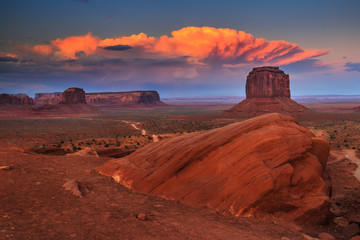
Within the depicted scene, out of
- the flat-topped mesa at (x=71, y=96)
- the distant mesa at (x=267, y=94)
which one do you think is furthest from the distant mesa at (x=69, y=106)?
the distant mesa at (x=267, y=94)

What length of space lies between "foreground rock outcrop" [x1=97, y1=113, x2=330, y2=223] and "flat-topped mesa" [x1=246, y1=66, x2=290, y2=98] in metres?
103

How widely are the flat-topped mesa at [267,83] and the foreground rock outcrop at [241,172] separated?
103 metres

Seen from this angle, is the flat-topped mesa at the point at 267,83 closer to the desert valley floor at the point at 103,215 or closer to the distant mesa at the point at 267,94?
the distant mesa at the point at 267,94

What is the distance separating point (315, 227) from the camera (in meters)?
9.92

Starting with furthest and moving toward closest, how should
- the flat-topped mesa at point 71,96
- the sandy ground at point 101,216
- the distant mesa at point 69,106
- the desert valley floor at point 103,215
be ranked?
the flat-topped mesa at point 71,96
the distant mesa at point 69,106
the desert valley floor at point 103,215
the sandy ground at point 101,216

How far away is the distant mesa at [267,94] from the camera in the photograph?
97.9 m

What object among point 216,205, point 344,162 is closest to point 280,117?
point 216,205

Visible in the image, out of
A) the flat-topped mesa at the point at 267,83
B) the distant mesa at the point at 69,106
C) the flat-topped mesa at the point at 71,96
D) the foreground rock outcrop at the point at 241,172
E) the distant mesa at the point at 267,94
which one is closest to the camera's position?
the foreground rock outcrop at the point at 241,172

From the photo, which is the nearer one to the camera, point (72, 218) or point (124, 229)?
point (124, 229)

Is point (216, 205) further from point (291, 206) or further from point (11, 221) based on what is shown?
point (11, 221)

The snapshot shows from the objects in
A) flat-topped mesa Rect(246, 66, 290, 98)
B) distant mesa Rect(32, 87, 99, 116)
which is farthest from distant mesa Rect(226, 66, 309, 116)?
distant mesa Rect(32, 87, 99, 116)

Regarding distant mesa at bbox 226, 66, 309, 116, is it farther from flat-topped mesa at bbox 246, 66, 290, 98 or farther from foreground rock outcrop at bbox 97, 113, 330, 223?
foreground rock outcrop at bbox 97, 113, 330, 223

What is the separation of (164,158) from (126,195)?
8.04ft

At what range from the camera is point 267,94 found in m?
108
